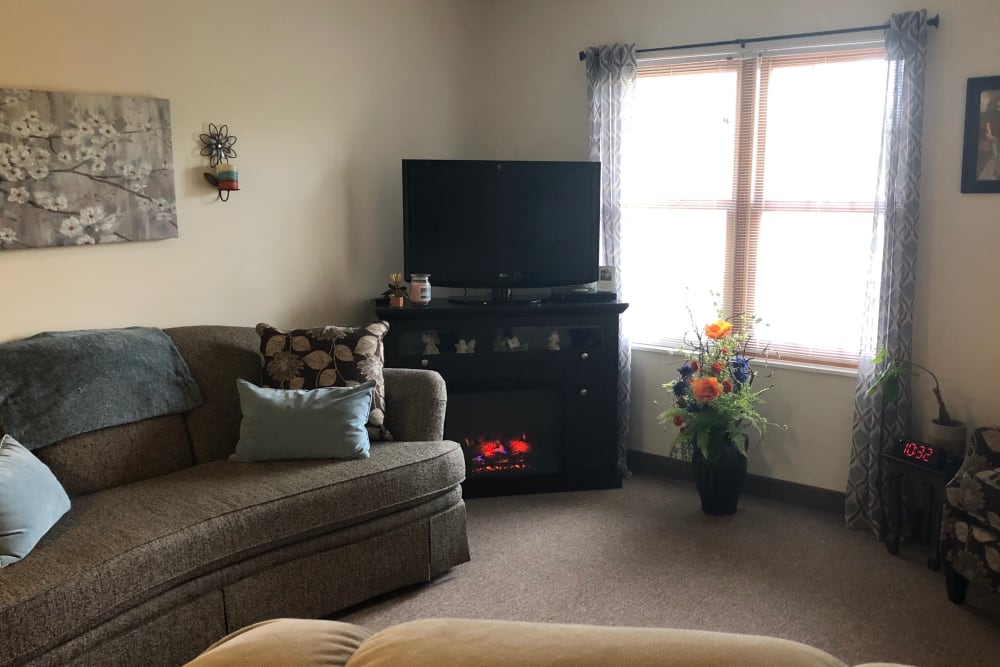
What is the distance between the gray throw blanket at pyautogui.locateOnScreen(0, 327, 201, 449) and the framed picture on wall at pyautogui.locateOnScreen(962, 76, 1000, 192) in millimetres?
3110

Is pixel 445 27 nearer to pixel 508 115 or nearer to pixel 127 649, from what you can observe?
pixel 508 115

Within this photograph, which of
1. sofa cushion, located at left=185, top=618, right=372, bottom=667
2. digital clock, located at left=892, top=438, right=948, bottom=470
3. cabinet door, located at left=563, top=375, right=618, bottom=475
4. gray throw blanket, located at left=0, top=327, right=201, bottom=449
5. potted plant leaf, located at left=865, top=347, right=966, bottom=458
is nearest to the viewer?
sofa cushion, located at left=185, top=618, right=372, bottom=667

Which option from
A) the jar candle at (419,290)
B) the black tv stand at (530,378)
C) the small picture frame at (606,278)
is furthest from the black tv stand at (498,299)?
the small picture frame at (606,278)

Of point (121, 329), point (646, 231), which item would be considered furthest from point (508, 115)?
point (121, 329)

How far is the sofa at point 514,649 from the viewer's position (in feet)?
2.97

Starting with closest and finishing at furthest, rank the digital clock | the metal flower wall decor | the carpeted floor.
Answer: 1. the carpeted floor
2. the digital clock
3. the metal flower wall decor

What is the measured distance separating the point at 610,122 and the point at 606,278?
755 millimetres

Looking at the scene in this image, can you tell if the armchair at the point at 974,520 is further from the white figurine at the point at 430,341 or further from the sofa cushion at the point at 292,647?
the sofa cushion at the point at 292,647

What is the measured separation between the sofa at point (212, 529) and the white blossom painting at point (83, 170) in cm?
49

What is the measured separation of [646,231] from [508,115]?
1.00 meters

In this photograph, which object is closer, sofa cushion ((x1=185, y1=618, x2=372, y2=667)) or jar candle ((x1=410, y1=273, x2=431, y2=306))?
sofa cushion ((x1=185, y1=618, x2=372, y2=667))

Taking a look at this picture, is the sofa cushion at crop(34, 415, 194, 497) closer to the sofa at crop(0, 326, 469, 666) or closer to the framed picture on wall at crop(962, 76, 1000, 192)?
the sofa at crop(0, 326, 469, 666)

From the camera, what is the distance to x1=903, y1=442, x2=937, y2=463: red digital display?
3.33 m

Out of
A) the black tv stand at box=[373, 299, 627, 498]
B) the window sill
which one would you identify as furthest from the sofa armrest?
the window sill
